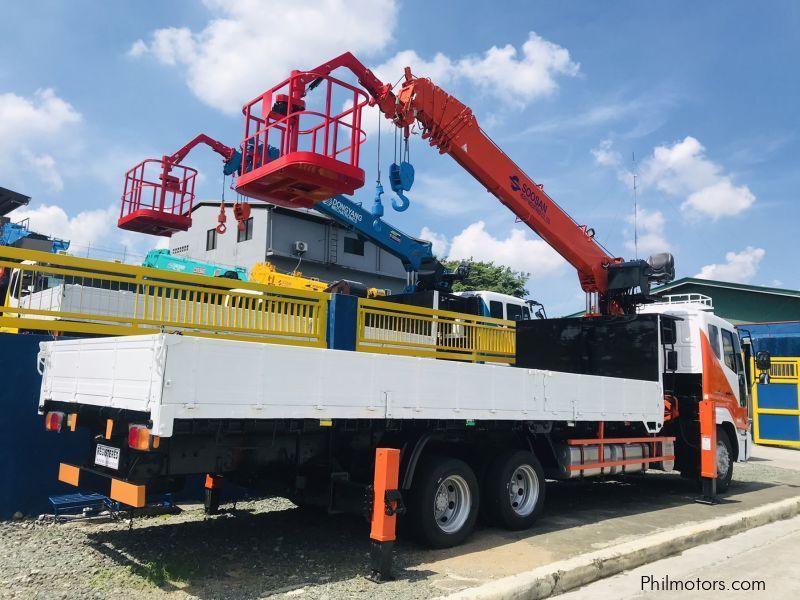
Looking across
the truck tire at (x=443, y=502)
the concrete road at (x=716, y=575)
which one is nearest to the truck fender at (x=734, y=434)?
the concrete road at (x=716, y=575)

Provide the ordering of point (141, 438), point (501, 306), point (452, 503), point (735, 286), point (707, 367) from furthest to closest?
point (735, 286) < point (501, 306) < point (707, 367) < point (452, 503) < point (141, 438)

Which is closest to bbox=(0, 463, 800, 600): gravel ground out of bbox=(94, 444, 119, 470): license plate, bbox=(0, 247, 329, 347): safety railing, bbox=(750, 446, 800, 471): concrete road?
bbox=(94, 444, 119, 470): license plate

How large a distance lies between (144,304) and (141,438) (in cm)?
283

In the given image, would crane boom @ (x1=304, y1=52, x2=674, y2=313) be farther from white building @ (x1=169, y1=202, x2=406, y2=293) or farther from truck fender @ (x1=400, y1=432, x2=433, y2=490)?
white building @ (x1=169, y1=202, x2=406, y2=293)

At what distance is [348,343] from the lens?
878 centimetres

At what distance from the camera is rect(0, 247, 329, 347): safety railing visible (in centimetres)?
661

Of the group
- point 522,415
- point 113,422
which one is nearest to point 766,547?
point 522,415

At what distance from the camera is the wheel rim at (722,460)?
34.0ft

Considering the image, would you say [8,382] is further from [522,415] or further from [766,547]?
[766,547]

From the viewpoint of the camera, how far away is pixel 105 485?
5336 mm

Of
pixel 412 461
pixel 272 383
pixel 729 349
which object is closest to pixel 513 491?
pixel 412 461

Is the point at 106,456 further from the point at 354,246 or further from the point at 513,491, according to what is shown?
the point at 354,246

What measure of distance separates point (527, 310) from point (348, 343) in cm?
593

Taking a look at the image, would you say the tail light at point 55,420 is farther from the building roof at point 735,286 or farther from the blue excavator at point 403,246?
the building roof at point 735,286
